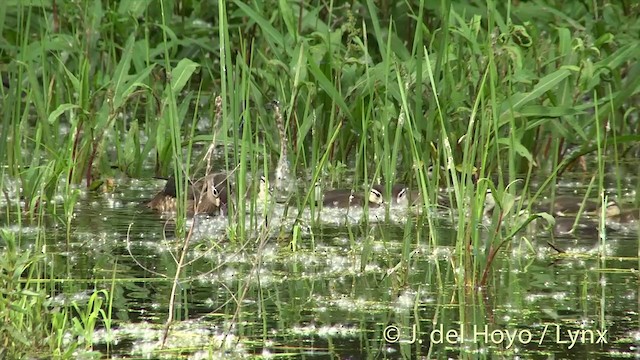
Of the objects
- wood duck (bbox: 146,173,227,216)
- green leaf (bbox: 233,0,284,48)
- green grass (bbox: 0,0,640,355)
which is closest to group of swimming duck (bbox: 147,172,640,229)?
wood duck (bbox: 146,173,227,216)

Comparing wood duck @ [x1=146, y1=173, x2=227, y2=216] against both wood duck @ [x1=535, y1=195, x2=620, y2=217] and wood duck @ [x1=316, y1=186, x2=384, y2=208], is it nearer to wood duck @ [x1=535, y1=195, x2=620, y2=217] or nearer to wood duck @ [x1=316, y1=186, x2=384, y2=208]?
wood duck @ [x1=316, y1=186, x2=384, y2=208]

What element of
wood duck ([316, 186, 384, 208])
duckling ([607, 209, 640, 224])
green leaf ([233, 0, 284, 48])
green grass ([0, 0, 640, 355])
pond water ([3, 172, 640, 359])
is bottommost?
pond water ([3, 172, 640, 359])

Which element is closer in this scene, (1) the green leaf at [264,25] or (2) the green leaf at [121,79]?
(2) the green leaf at [121,79]

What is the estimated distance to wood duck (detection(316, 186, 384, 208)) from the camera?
6.75 m

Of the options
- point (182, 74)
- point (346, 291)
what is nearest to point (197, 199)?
point (182, 74)

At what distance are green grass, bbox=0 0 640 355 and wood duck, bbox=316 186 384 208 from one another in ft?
0.41

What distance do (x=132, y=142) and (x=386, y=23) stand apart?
8.09 ft

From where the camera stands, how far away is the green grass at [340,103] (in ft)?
20.5

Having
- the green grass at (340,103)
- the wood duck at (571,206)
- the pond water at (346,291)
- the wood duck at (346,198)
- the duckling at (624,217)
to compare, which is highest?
the green grass at (340,103)

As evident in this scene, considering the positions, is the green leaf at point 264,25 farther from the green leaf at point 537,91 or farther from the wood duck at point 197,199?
the green leaf at point 537,91

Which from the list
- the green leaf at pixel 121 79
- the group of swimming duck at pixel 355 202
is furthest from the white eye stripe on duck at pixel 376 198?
the green leaf at pixel 121 79

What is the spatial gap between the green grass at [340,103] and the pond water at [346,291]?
132 mm

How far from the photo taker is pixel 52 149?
6758mm

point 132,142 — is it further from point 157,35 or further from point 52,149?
point 157,35
